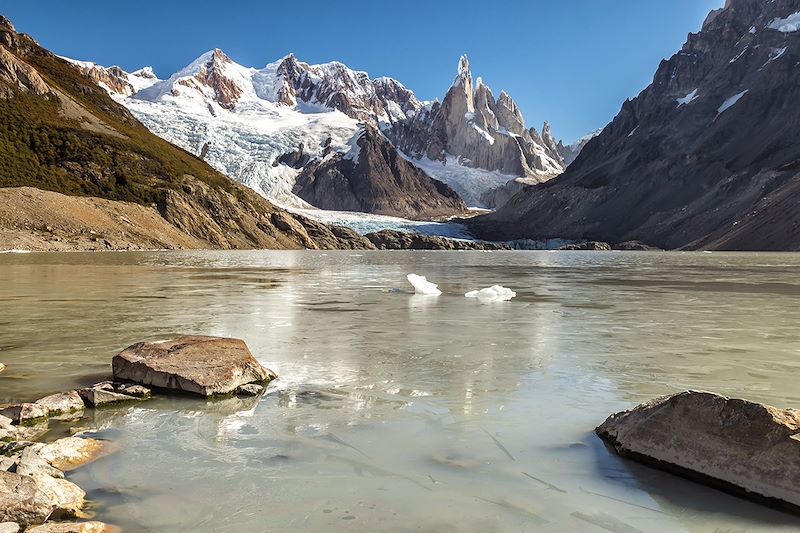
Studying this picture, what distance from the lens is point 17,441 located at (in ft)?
20.4

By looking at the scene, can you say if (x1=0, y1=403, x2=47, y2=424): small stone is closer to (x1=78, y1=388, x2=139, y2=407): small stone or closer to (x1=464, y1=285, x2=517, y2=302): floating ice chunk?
(x1=78, y1=388, x2=139, y2=407): small stone

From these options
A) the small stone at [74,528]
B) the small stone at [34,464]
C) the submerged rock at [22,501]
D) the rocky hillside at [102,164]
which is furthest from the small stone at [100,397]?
the rocky hillside at [102,164]

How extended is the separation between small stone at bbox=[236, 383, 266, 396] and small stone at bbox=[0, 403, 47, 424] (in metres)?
2.34

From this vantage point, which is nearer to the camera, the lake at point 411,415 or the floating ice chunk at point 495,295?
the lake at point 411,415

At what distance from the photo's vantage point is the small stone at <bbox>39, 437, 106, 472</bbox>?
5.78 metres

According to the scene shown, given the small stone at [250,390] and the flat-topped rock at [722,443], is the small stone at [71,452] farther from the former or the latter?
the flat-topped rock at [722,443]

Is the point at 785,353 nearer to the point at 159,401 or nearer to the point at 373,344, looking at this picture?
the point at 373,344

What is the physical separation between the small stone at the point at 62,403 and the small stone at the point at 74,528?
341 cm

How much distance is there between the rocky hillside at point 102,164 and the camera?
102m

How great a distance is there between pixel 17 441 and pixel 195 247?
347ft

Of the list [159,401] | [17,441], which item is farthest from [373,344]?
[17,441]

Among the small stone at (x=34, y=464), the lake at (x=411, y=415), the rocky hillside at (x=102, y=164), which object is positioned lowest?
the lake at (x=411, y=415)

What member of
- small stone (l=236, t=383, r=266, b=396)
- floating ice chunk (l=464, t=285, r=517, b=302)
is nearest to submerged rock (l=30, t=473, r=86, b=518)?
small stone (l=236, t=383, r=266, b=396)

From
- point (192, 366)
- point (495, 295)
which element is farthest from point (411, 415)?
point (495, 295)
